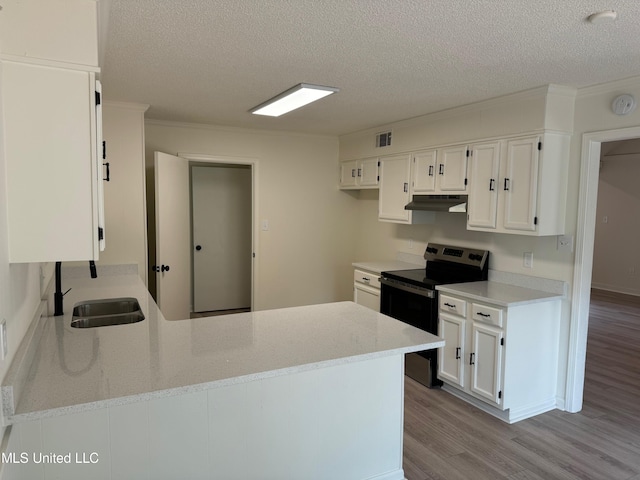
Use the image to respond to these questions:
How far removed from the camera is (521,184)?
10.6 feet

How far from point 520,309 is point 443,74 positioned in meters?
1.71

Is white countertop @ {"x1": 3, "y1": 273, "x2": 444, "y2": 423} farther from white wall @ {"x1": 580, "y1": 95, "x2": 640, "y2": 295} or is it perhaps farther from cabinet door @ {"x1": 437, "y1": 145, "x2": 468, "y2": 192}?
white wall @ {"x1": 580, "y1": 95, "x2": 640, "y2": 295}

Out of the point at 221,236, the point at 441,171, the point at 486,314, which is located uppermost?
the point at 441,171

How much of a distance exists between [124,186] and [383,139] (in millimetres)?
2618

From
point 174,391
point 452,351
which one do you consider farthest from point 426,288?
point 174,391

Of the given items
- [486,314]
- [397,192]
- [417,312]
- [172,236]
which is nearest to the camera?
[486,314]

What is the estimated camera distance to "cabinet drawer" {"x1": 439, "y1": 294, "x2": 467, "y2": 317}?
3.40 meters

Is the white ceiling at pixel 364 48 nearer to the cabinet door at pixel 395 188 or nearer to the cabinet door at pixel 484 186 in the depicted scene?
the cabinet door at pixel 484 186

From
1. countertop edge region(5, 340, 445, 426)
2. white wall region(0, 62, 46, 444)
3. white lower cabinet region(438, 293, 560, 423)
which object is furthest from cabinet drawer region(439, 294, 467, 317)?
white wall region(0, 62, 46, 444)

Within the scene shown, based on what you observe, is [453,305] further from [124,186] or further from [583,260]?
[124,186]

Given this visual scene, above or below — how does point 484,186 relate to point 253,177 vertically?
below

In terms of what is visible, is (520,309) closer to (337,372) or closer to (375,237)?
(337,372)

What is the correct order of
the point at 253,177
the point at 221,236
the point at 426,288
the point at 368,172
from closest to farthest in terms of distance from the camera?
the point at 426,288 → the point at 368,172 → the point at 253,177 → the point at 221,236

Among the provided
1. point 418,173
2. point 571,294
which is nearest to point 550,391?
point 571,294
